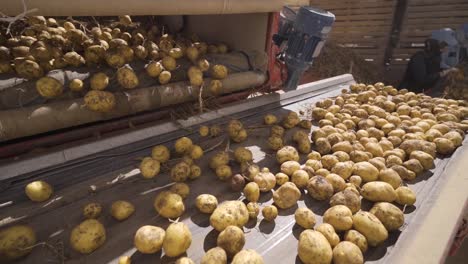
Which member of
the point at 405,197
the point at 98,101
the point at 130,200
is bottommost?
the point at 130,200

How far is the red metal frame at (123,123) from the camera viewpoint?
220 cm

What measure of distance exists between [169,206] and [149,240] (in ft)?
0.95

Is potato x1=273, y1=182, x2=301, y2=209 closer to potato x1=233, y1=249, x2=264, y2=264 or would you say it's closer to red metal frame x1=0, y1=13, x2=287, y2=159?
potato x1=233, y1=249, x2=264, y2=264

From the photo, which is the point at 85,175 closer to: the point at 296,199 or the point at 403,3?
the point at 296,199

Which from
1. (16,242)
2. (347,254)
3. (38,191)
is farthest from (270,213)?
(38,191)

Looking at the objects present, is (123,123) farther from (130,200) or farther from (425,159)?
(425,159)

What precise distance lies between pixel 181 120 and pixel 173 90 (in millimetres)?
362

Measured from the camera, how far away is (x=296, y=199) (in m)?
1.90

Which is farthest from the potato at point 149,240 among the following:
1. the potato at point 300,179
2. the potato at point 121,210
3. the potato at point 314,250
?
the potato at point 300,179

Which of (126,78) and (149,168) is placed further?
(126,78)

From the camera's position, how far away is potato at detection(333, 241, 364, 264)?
4.63ft

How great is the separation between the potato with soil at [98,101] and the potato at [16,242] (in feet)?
3.76

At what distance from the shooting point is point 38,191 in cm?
179

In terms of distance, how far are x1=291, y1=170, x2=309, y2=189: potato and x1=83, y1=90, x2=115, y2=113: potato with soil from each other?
1818mm
